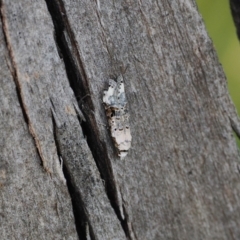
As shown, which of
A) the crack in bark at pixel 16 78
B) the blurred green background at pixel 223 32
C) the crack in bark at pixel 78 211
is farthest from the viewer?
the blurred green background at pixel 223 32

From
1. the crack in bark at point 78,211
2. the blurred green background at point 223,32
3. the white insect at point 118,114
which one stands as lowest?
the crack in bark at point 78,211

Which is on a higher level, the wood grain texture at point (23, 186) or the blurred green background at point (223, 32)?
the blurred green background at point (223, 32)

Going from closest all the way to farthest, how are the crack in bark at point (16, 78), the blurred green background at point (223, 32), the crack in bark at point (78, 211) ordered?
the crack in bark at point (16, 78)
the crack in bark at point (78, 211)
the blurred green background at point (223, 32)

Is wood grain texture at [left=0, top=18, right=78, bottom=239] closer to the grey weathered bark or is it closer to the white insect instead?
the grey weathered bark

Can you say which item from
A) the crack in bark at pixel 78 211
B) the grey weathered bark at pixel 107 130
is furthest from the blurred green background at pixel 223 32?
the crack in bark at pixel 78 211

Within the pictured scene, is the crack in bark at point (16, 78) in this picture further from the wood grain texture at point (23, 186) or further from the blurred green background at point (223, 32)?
the blurred green background at point (223, 32)

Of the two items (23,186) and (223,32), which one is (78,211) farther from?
(223,32)

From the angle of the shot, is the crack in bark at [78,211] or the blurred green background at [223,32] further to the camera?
the blurred green background at [223,32]

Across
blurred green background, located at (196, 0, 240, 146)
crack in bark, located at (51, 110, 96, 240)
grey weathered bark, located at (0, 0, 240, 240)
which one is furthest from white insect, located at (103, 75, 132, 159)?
blurred green background, located at (196, 0, 240, 146)
